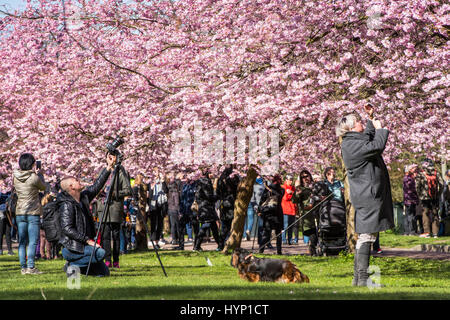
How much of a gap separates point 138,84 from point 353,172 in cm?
826

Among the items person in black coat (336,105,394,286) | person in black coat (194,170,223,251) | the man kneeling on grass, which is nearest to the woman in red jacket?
person in black coat (194,170,223,251)

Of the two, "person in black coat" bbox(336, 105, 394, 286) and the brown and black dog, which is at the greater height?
"person in black coat" bbox(336, 105, 394, 286)

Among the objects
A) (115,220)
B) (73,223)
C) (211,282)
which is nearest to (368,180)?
(211,282)

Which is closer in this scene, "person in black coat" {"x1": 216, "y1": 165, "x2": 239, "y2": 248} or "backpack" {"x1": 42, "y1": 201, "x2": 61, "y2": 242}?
"backpack" {"x1": 42, "y1": 201, "x2": 61, "y2": 242}

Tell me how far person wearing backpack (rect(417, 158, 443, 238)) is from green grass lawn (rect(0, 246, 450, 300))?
6.31 m

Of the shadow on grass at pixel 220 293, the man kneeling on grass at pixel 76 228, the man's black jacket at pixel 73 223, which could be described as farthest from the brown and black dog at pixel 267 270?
the man's black jacket at pixel 73 223

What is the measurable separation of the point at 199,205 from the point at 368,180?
9.42 meters

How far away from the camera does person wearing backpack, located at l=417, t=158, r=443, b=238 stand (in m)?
20.8

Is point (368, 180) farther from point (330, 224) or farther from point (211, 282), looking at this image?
point (330, 224)

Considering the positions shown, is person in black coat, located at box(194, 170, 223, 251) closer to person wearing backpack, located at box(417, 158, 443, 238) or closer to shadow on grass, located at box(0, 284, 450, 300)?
person wearing backpack, located at box(417, 158, 443, 238)

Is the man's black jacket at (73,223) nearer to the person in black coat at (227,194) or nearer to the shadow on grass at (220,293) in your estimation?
the shadow on grass at (220,293)

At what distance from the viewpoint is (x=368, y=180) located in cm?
816

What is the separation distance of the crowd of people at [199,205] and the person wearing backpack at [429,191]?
29mm
